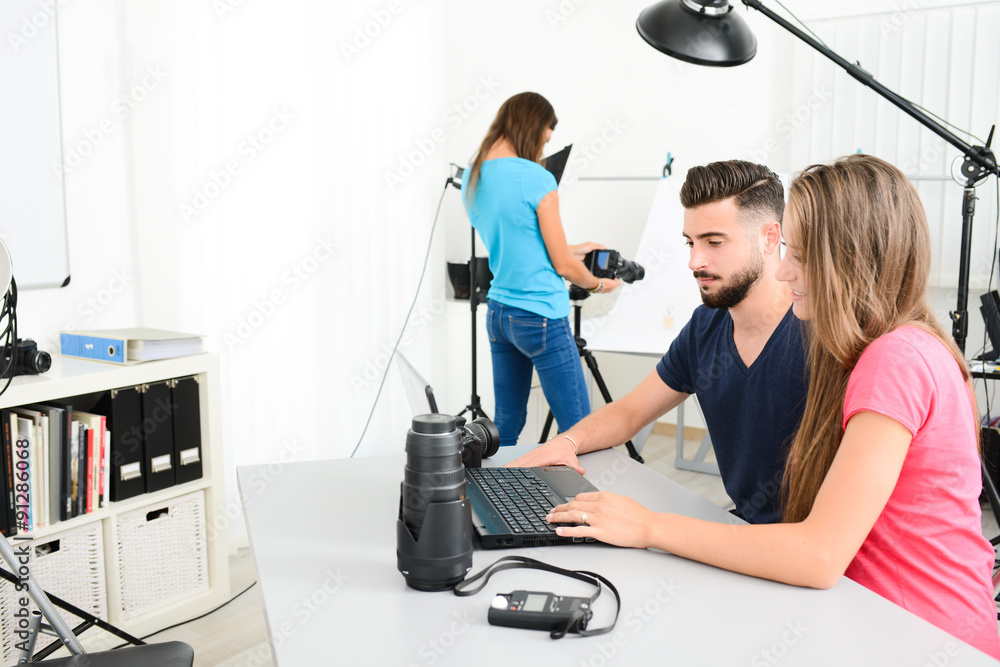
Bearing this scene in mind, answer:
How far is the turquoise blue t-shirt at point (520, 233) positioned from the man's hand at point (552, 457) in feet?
3.58

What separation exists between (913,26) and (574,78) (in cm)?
161

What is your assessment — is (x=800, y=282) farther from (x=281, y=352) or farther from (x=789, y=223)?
(x=281, y=352)

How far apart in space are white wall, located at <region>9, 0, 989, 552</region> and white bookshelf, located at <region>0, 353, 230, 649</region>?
36 centimetres

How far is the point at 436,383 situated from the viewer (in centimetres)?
363

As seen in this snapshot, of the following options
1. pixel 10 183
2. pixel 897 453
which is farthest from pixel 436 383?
pixel 897 453

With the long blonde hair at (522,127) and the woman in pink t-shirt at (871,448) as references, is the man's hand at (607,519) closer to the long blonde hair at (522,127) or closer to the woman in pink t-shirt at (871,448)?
the woman in pink t-shirt at (871,448)

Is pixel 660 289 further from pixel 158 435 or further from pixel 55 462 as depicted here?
pixel 55 462

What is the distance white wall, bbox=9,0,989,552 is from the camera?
2283mm

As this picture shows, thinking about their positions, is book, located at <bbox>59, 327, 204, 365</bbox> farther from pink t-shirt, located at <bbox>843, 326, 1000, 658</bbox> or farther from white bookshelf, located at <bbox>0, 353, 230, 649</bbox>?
pink t-shirt, located at <bbox>843, 326, 1000, 658</bbox>
